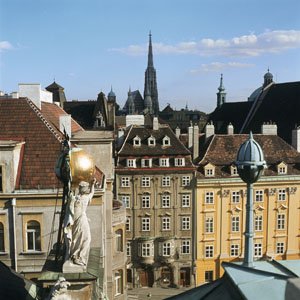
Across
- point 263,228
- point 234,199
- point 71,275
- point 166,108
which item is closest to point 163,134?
point 234,199

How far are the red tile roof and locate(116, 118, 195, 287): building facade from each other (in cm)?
1789

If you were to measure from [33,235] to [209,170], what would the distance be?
22.5 meters

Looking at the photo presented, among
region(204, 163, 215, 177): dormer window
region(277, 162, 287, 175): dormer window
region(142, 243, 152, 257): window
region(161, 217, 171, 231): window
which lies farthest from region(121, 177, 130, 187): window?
region(277, 162, 287, 175): dormer window

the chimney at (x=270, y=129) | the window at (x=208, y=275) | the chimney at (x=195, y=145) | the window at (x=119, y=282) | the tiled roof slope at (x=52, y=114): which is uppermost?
the tiled roof slope at (x=52, y=114)

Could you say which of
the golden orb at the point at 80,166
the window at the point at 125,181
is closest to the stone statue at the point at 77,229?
the golden orb at the point at 80,166

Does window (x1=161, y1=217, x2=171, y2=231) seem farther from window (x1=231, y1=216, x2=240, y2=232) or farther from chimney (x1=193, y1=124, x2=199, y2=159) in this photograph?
chimney (x1=193, y1=124, x2=199, y2=159)

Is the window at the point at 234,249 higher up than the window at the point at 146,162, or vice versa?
the window at the point at 146,162

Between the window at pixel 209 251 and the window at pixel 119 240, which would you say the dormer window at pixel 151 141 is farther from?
the window at pixel 119 240

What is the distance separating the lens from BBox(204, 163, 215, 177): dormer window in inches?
1437

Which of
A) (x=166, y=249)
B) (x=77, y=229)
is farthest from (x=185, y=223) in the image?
(x=77, y=229)

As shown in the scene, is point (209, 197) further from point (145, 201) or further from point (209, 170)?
point (145, 201)

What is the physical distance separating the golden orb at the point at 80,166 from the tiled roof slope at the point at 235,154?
30.6 meters

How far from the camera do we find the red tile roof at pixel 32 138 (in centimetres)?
1625

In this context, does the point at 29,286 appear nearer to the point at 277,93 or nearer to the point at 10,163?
the point at 10,163
